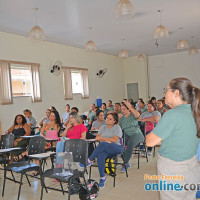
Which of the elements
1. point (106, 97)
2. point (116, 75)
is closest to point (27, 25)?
point (106, 97)

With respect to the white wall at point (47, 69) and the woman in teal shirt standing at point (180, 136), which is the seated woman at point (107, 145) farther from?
the white wall at point (47, 69)

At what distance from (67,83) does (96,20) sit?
337 cm

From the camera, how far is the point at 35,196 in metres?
3.29

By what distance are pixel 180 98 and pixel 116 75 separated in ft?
38.2

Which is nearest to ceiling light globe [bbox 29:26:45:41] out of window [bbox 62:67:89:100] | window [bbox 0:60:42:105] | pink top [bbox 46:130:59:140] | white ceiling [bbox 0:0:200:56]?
white ceiling [bbox 0:0:200:56]

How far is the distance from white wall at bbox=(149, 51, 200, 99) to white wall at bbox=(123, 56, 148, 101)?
53 centimetres

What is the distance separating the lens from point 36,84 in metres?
Answer: 8.12

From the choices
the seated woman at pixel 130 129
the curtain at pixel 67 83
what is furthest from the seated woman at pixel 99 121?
the curtain at pixel 67 83

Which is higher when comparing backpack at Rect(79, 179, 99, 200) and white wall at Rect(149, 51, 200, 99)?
white wall at Rect(149, 51, 200, 99)

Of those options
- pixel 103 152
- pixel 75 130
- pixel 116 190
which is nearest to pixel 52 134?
pixel 75 130

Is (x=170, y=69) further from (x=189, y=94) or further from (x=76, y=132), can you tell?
(x=189, y=94)

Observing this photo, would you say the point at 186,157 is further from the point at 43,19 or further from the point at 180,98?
the point at 43,19

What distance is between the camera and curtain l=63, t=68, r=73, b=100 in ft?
30.5

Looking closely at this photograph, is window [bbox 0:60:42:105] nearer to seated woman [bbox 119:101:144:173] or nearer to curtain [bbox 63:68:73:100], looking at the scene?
curtain [bbox 63:68:73:100]
